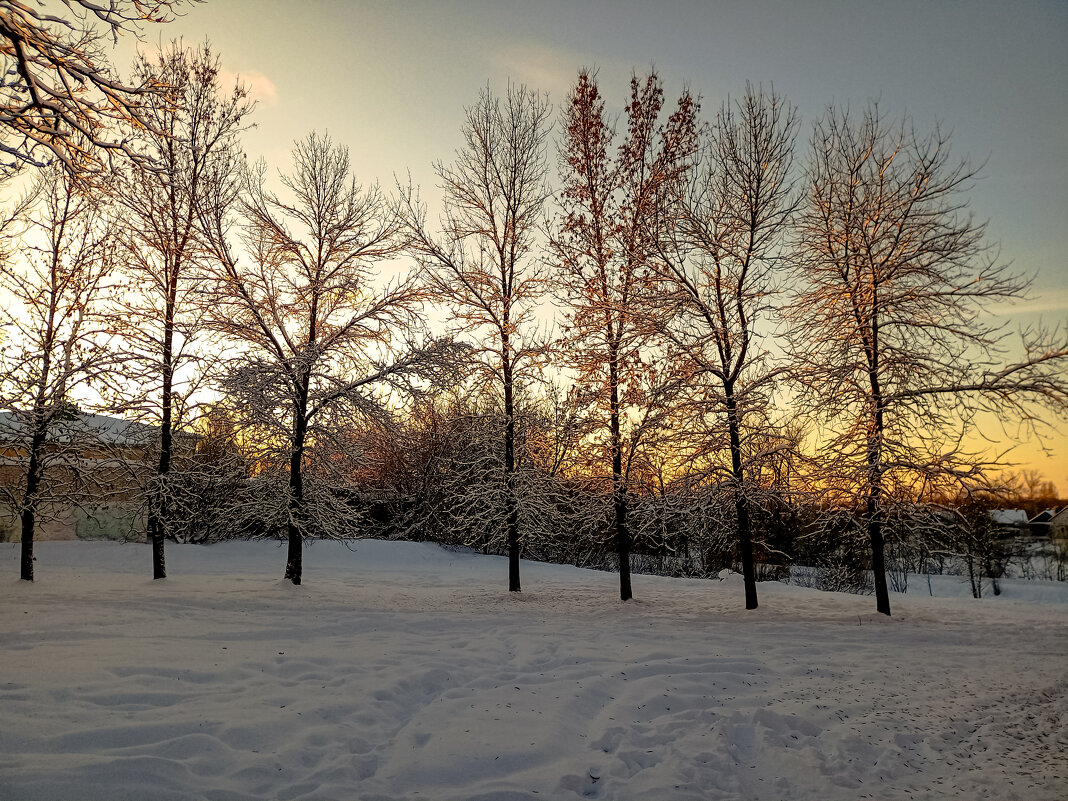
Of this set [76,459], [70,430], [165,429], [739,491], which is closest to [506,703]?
[739,491]

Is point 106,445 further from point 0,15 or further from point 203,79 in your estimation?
point 0,15

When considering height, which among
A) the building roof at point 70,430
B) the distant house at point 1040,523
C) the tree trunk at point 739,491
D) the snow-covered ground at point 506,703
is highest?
the building roof at point 70,430

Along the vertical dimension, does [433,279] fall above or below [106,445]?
above

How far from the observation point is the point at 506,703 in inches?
214

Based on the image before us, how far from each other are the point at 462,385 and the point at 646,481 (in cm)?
459

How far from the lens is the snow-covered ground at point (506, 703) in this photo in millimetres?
3928

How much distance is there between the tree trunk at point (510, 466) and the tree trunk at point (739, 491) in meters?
4.60

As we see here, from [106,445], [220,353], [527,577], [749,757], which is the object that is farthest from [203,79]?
[749,757]

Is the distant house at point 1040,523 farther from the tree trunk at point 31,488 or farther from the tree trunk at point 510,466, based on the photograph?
the tree trunk at point 31,488

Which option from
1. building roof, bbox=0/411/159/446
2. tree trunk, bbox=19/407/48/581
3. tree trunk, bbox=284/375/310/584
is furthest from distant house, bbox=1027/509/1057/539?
tree trunk, bbox=19/407/48/581

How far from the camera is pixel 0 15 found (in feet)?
13.6

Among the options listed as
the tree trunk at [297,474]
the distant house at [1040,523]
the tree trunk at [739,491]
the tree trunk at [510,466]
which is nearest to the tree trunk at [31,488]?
the tree trunk at [297,474]

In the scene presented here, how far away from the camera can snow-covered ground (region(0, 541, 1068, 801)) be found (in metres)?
3.93

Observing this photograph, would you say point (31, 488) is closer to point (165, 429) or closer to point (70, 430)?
point (70, 430)
